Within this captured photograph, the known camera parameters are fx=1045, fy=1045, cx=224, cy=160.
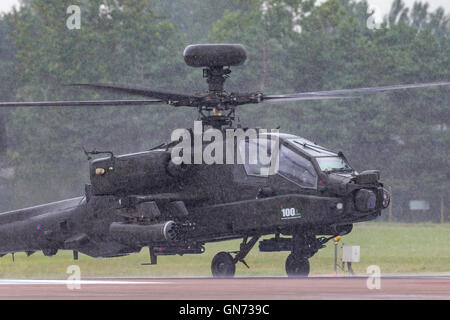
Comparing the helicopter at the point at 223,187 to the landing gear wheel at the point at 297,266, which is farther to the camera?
the landing gear wheel at the point at 297,266

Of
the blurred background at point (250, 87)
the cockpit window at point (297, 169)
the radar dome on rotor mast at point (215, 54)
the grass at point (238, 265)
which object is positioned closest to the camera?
the radar dome on rotor mast at point (215, 54)

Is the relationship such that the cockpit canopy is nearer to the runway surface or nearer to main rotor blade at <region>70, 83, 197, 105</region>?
main rotor blade at <region>70, 83, 197, 105</region>

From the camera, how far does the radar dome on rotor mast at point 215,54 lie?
2097cm

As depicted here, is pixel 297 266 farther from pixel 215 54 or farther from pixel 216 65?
pixel 215 54

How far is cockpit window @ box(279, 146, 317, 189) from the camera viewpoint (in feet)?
69.6

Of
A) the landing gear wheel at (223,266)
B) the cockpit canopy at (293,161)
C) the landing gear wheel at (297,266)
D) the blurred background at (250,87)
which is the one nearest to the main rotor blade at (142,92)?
the cockpit canopy at (293,161)

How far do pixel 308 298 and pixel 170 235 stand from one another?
7.43 meters

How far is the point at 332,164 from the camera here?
2159 centimetres

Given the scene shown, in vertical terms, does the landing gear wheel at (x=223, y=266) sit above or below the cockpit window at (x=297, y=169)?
below

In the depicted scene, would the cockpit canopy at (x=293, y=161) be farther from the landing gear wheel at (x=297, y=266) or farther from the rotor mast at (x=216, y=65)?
the landing gear wheel at (x=297, y=266)

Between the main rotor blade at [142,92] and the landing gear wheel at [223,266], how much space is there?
3.62 metres

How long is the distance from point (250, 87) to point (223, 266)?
191ft

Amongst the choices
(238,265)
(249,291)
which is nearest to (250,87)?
(238,265)
